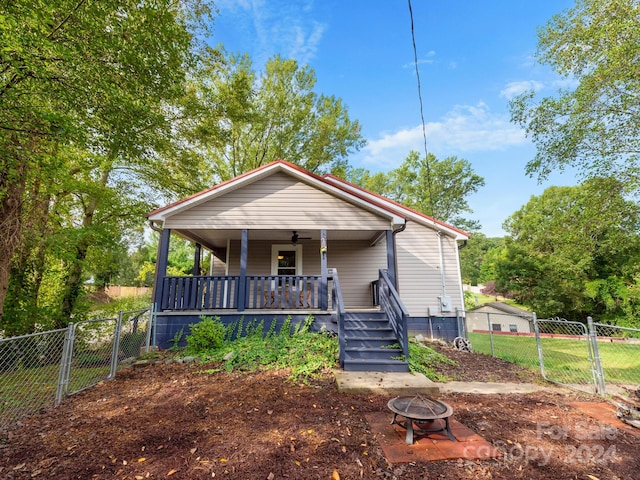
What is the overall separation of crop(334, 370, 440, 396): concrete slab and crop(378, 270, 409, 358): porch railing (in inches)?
27.7

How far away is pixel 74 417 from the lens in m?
3.54

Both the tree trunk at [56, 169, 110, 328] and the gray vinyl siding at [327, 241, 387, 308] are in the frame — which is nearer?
the tree trunk at [56, 169, 110, 328]

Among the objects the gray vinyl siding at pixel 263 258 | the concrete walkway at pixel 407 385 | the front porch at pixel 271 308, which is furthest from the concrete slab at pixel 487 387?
the gray vinyl siding at pixel 263 258

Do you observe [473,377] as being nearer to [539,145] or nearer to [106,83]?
[106,83]

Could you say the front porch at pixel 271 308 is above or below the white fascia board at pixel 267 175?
below

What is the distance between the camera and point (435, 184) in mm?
25469

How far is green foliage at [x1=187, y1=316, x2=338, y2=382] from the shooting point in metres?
5.35

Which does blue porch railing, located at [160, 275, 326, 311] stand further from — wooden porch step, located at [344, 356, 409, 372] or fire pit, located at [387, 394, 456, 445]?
fire pit, located at [387, 394, 456, 445]

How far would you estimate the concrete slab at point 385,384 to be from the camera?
14.2 feet

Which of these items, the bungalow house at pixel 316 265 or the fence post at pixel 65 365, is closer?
the fence post at pixel 65 365

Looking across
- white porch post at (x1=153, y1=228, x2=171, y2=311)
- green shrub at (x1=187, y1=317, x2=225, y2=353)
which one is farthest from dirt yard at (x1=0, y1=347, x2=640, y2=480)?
white porch post at (x1=153, y1=228, x2=171, y2=311)

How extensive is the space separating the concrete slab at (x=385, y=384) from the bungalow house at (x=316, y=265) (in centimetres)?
35

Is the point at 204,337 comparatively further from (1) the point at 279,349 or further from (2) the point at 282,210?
(2) the point at 282,210

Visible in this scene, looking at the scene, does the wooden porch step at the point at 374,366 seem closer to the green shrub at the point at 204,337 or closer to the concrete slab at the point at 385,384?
the concrete slab at the point at 385,384
